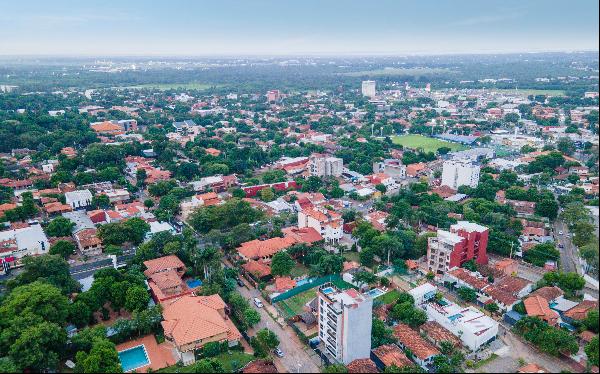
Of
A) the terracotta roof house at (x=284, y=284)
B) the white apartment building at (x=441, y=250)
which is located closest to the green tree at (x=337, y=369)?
the terracotta roof house at (x=284, y=284)

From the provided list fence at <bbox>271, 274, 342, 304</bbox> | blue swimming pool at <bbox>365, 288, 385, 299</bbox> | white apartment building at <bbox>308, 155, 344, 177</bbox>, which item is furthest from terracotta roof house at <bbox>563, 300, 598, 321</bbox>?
white apartment building at <bbox>308, 155, 344, 177</bbox>

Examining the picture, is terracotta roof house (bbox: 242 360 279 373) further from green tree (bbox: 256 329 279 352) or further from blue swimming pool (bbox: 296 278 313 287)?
blue swimming pool (bbox: 296 278 313 287)

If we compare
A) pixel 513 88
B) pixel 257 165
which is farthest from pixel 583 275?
pixel 513 88

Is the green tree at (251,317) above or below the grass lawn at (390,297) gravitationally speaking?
above

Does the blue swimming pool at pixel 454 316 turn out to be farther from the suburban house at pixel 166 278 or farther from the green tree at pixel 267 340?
the suburban house at pixel 166 278

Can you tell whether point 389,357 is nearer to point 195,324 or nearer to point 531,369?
point 531,369

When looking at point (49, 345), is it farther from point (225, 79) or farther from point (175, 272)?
point (225, 79)

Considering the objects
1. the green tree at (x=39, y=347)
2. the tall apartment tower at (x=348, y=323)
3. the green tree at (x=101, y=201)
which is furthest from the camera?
the green tree at (x=101, y=201)
